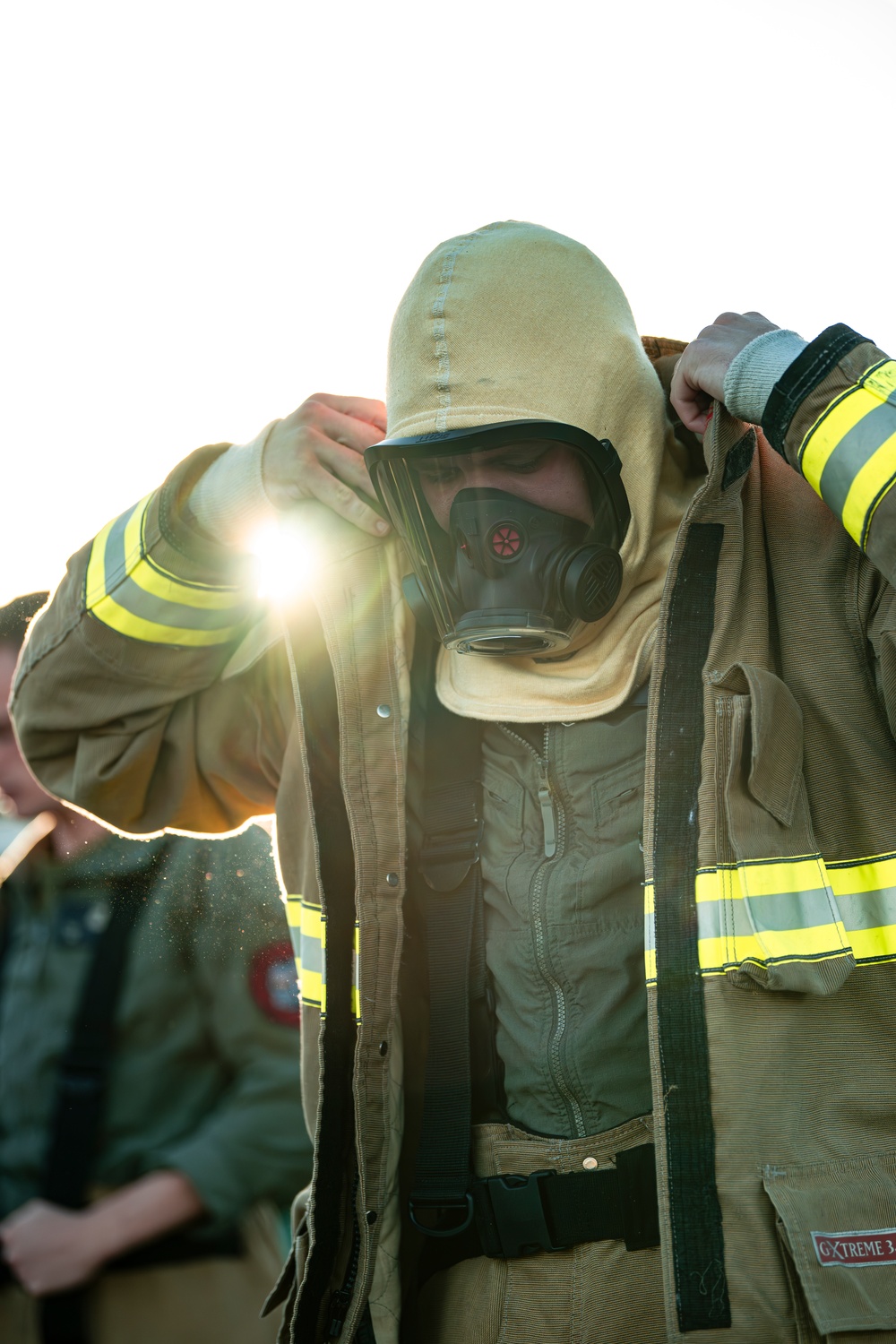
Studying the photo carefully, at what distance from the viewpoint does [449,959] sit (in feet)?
6.68

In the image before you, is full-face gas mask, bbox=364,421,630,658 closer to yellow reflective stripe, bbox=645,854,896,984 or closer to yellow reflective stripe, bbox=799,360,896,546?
yellow reflective stripe, bbox=799,360,896,546

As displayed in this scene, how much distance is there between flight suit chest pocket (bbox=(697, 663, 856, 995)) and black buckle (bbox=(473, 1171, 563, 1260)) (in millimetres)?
612

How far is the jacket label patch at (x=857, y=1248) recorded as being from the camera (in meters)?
1.44

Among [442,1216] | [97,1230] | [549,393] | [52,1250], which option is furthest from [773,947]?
[52,1250]

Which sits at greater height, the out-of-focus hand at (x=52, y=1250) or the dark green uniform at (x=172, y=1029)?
the dark green uniform at (x=172, y=1029)

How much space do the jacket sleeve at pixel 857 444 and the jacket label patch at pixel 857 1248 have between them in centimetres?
73

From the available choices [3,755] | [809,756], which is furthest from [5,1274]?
[809,756]

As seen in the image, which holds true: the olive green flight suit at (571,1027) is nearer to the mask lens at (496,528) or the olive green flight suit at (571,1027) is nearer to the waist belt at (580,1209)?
the waist belt at (580,1209)

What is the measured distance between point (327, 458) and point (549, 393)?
0.49 m

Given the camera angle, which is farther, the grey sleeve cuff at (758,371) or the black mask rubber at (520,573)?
the black mask rubber at (520,573)

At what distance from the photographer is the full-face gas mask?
1970mm

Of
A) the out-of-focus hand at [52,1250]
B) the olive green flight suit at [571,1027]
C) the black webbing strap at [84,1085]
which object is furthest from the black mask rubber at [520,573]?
the out-of-focus hand at [52,1250]

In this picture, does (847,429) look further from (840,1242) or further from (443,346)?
(840,1242)

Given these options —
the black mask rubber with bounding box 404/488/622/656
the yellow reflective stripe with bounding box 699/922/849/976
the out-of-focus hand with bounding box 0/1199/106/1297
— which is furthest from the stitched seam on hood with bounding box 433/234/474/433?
the out-of-focus hand with bounding box 0/1199/106/1297
